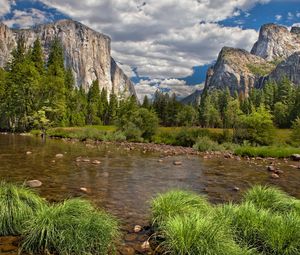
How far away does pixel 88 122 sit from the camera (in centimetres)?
10450

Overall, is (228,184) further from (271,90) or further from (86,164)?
(271,90)

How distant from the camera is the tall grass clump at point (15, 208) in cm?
700

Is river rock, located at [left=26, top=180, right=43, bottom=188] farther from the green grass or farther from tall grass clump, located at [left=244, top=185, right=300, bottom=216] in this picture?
the green grass

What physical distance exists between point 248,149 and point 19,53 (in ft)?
182

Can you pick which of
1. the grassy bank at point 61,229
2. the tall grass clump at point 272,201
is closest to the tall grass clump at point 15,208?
the grassy bank at point 61,229

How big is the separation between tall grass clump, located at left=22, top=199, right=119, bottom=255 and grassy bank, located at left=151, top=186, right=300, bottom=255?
121 cm

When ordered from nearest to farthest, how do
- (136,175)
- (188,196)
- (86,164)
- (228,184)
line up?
(188,196) → (228,184) → (136,175) → (86,164)

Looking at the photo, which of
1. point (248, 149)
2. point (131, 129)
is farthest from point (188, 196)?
point (131, 129)

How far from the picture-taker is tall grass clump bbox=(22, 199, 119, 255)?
6.01 m

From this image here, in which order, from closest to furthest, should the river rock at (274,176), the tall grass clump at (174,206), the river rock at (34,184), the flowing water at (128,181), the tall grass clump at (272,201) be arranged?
the tall grass clump at (174,206), the tall grass clump at (272,201), the flowing water at (128,181), the river rock at (34,184), the river rock at (274,176)

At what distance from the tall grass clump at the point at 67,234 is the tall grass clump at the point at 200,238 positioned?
122cm

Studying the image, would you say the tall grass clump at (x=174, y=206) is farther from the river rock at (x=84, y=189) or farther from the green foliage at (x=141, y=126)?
the green foliage at (x=141, y=126)

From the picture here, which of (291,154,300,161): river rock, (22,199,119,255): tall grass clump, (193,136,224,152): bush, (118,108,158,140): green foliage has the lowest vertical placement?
(291,154,300,161): river rock

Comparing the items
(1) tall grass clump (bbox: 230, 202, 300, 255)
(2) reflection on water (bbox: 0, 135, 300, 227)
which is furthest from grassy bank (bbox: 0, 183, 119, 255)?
(1) tall grass clump (bbox: 230, 202, 300, 255)
